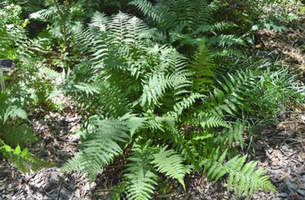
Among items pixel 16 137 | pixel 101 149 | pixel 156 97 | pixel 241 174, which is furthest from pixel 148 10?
pixel 241 174

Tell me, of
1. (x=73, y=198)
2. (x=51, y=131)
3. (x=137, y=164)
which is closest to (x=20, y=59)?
(x=51, y=131)

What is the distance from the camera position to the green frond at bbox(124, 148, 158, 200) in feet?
6.32

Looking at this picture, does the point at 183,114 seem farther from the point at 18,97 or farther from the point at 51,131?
the point at 18,97

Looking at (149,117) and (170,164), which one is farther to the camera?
(149,117)

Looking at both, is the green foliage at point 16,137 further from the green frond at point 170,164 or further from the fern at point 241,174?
the fern at point 241,174

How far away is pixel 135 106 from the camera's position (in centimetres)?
264

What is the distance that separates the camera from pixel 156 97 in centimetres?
252

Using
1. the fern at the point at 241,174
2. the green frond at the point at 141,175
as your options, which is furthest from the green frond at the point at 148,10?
the fern at the point at 241,174

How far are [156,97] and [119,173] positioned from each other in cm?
82

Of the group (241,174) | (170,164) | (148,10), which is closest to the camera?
(241,174)

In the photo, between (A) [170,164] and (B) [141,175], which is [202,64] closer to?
(A) [170,164]

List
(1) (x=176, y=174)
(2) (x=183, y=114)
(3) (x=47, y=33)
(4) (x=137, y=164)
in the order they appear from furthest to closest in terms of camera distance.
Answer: (3) (x=47, y=33), (2) (x=183, y=114), (4) (x=137, y=164), (1) (x=176, y=174)

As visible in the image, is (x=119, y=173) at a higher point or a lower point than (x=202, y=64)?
lower

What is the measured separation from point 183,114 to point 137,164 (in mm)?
800
